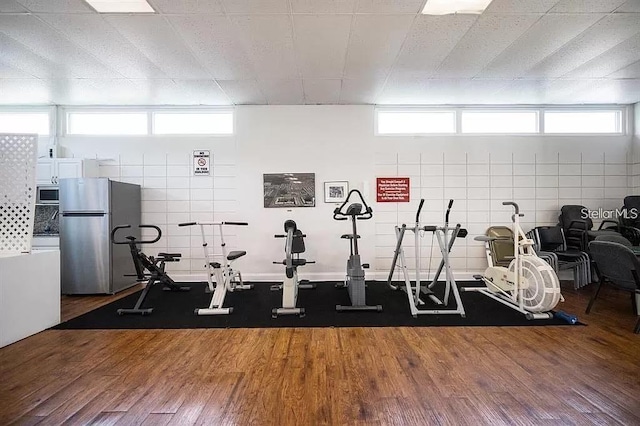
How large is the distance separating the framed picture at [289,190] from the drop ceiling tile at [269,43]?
1.57 metres

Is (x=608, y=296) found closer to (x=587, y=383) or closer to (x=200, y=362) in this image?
(x=587, y=383)

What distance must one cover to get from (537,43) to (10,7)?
4.80 meters

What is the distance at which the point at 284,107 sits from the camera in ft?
16.3

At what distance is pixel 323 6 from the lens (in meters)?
2.55

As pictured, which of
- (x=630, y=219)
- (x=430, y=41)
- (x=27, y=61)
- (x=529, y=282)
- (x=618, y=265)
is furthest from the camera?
(x=630, y=219)

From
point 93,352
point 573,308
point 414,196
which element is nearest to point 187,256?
point 93,352

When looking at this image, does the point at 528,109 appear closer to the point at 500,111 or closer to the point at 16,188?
the point at 500,111

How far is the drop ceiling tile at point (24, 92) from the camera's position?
13.2 ft

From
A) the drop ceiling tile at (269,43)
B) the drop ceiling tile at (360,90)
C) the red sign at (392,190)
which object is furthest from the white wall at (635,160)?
the drop ceiling tile at (269,43)

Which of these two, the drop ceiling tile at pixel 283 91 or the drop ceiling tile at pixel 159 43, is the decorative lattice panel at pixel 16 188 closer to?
the drop ceiling tile at pixel 159 43

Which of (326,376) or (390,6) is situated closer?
(326,376)

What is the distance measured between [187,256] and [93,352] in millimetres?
2568

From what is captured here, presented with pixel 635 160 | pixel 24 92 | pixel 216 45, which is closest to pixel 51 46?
pixel 216 45

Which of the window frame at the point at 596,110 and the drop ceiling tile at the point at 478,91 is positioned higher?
the drop ceiling tile at the point at 478,91
